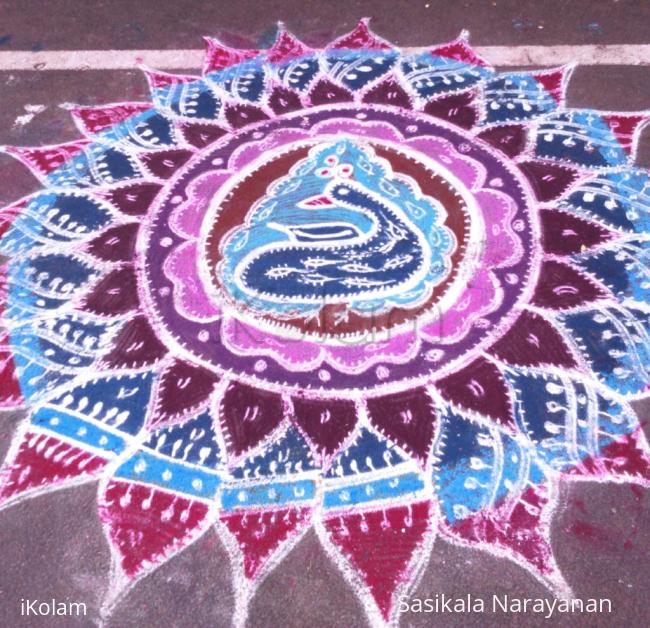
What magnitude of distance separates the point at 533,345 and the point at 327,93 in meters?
2.46

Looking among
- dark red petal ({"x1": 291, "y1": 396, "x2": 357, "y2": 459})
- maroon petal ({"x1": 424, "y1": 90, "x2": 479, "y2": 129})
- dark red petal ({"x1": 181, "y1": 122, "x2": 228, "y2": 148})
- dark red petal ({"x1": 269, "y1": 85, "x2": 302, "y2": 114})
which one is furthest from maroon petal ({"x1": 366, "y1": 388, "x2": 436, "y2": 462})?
dark red petal ({"x1": 269, "y1": 85, "x2": 302, "y2": 114})

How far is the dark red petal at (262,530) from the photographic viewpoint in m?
2.56

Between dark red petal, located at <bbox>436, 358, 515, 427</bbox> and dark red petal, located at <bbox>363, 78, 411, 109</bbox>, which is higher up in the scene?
dark red petal, located at <bbox>363, 78, 411, 109</bbox>

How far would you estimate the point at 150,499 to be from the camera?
2719mm

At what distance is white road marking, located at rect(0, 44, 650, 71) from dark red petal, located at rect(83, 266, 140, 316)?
7.27 ft

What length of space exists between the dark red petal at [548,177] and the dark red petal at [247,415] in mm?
2040

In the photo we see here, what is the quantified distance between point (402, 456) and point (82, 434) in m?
1.52

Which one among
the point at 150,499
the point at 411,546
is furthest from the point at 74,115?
the point at 411,546

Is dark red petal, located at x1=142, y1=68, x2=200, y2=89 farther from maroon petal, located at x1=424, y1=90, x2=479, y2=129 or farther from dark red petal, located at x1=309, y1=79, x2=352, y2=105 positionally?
maroon petal, located at x1=424, y1=90, x2=479, y2=129

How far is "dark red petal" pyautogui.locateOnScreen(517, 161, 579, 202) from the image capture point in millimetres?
3695

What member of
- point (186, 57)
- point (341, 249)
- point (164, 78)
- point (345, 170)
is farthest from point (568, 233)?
point (186, 57)

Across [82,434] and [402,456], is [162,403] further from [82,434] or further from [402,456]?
[402,456]

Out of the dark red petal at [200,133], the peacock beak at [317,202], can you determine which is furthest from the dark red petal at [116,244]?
the peacock beak at [317,202]

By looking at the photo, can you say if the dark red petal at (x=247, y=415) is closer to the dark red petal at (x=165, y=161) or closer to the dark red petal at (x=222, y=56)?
the dark red petal at (x=165, y=161)
